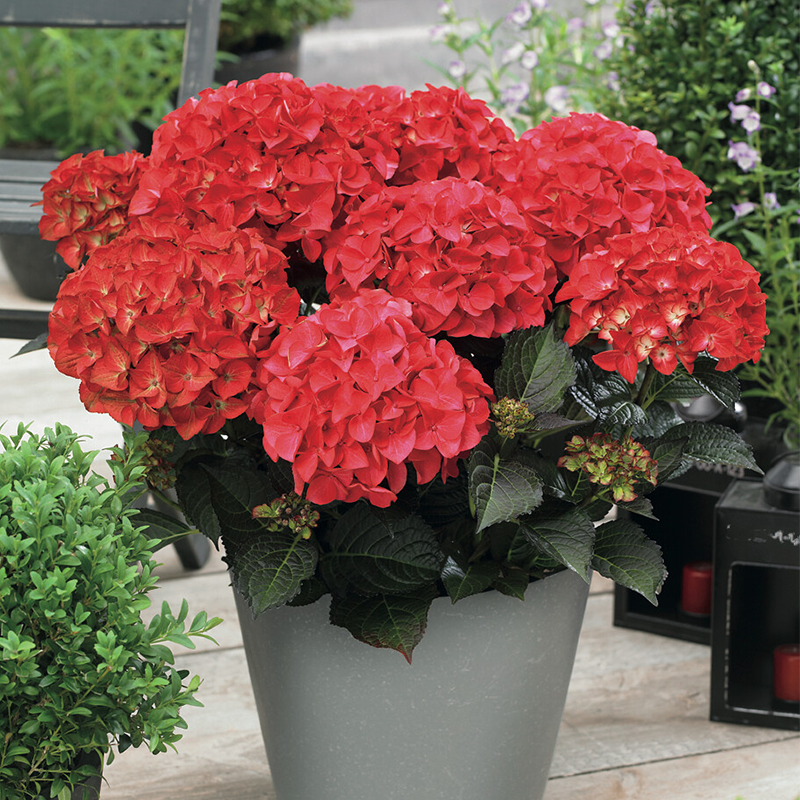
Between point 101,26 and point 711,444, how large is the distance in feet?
4.65

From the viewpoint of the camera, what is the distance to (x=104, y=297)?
0.81 metres

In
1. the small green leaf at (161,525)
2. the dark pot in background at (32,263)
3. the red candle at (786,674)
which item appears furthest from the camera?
the dark pot in background at (32,263)

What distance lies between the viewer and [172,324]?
80 cm

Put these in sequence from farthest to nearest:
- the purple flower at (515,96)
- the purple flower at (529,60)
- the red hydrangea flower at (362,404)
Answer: the purple flower at (529,60), the purple flower at (515,96), the red hydrangea flower at (362,404)

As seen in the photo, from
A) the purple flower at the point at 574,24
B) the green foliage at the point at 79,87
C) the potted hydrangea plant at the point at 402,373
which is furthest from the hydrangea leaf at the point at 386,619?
the green foliage at the point at 79,87

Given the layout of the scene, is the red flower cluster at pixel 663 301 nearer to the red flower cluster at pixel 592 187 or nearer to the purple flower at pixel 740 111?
the red flower cluster at pixel 592 187

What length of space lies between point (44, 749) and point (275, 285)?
42 cm

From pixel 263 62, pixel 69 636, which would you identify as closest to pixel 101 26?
pixel 69 636

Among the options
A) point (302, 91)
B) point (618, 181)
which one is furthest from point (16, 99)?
point (618, 181)

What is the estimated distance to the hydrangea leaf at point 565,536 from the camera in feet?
2.70

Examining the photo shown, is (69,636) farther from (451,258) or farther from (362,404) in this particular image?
(451,258)

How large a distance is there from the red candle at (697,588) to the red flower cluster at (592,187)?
0.67 meters

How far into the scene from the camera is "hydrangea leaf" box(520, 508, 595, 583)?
824mm

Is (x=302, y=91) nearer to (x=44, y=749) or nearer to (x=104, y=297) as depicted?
(x=104, y=297)
